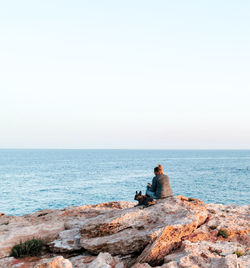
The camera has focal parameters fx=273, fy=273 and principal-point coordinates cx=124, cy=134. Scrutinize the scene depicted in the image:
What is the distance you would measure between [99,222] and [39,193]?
52837mm

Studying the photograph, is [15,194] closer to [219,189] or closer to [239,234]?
[219,189]

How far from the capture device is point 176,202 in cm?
1470

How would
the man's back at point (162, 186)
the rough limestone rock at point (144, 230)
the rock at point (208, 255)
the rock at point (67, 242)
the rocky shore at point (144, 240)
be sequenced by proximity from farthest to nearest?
1. the man's back at point (162, 186)
2. the rock at point (67, 242)
3. the rough limestone rock at point (144, 230)
4. the rocky shore at point (144, 240)
5. the rock at point (208, 255)

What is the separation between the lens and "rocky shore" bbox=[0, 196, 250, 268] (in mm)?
10062

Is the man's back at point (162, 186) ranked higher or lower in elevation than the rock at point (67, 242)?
higher

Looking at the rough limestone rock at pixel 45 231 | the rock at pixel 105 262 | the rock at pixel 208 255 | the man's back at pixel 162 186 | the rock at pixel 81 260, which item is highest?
the man's back at pixel 162 186

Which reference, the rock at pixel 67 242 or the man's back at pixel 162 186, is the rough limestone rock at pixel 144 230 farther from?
the man's back at pixel 162 186

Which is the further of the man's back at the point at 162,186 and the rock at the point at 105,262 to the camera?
the man's back at the point at 162,186

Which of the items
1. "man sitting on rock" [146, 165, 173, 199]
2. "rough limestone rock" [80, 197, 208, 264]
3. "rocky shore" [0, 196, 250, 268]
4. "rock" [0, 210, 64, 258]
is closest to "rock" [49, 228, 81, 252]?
"rocky shore" [0, 196, 250, 268]

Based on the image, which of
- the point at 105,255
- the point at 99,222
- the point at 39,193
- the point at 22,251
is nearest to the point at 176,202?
the point at 99,222

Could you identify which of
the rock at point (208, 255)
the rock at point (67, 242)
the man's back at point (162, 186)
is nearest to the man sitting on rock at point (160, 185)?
the man's back at point (162, 186)

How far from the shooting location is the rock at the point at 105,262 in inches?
384

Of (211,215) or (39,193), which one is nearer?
(211,215)

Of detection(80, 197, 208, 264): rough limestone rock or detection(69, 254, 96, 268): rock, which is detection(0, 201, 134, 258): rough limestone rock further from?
detection(80, 197, 208, 264): rough limestone rock
